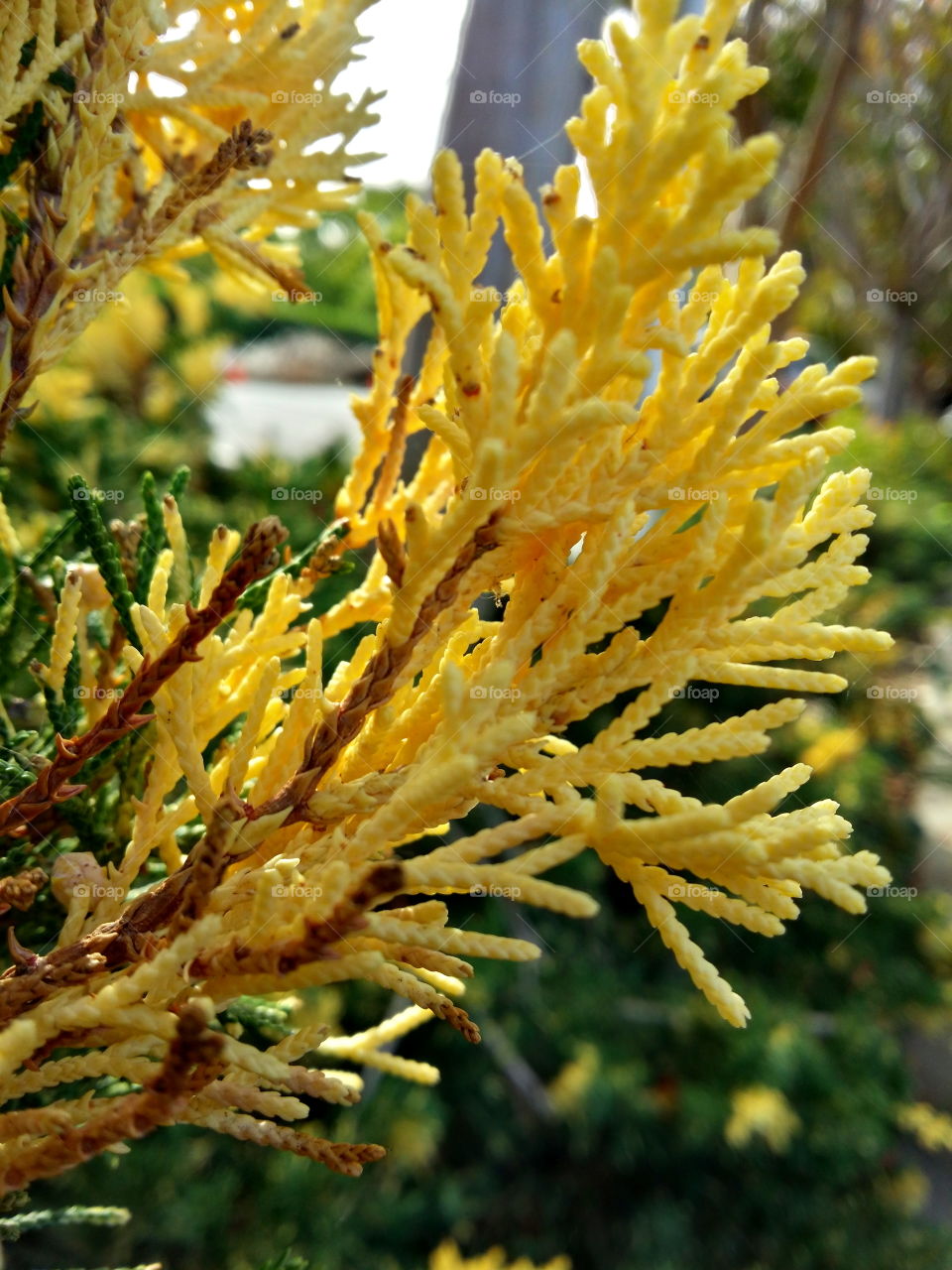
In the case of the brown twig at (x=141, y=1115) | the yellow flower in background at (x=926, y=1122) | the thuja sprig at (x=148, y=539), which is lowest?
the yellow flower in background at (x=926, y=1122)

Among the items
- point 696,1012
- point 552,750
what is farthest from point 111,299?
point 696,1012

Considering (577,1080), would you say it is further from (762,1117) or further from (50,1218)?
(50,1218)

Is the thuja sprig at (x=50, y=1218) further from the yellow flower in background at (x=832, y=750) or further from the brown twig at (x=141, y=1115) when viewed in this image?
the yellow flower in background at (x=832, y=750)

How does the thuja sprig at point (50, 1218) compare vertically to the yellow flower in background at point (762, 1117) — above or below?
above

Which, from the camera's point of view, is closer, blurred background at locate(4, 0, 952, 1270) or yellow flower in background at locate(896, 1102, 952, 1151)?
blurred background at locate(4, 0, 952, 1270)

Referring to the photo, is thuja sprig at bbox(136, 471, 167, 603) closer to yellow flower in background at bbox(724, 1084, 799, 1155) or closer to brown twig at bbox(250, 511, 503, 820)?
brown twig at bbox(250, 511, 503, 820)

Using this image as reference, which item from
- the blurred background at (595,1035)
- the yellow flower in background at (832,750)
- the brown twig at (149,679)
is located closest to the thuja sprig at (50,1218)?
the brown twig at (149,679)

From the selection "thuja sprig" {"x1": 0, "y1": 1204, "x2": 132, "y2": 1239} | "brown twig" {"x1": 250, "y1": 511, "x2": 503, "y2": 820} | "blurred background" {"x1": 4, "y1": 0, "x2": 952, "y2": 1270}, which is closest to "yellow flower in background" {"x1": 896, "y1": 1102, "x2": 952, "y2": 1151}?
"blurred background" {"x1": 4, "y1": 0, "x2": 952, "y2": 1270}

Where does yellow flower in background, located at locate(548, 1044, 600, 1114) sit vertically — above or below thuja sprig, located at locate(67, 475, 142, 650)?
below
